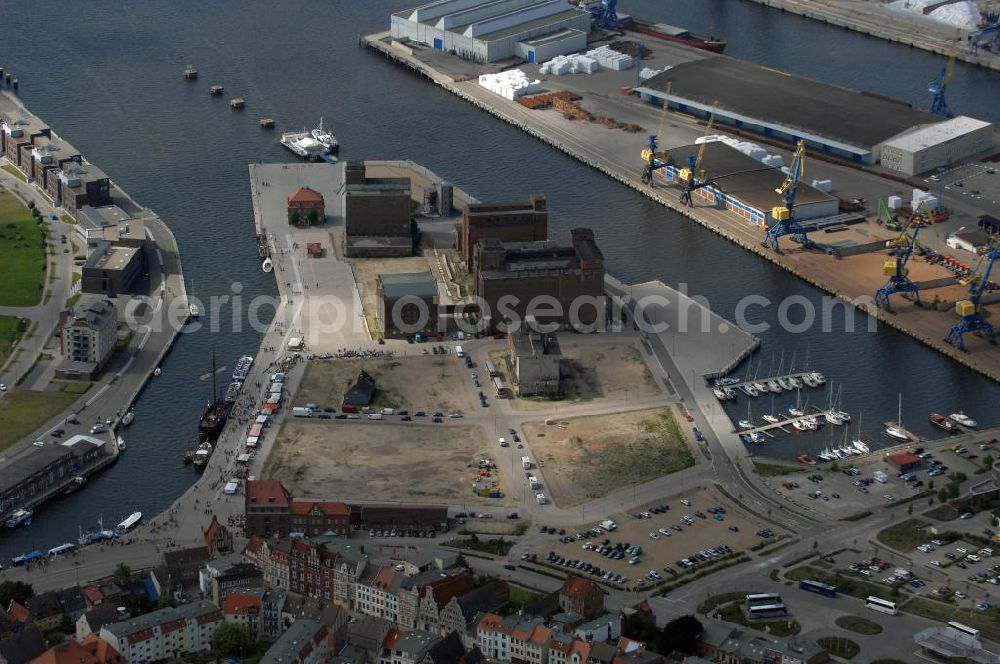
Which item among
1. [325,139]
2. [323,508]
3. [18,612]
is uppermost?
[325,139]

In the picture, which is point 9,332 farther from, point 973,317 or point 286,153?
point 973,317

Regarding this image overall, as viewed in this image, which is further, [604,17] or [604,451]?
[604,17]

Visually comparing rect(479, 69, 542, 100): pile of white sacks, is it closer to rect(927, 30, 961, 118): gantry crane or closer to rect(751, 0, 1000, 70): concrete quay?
rect(927, 30, 961, 118): gantry crane

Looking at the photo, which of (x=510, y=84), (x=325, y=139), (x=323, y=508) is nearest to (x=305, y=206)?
(x=325, y=139)

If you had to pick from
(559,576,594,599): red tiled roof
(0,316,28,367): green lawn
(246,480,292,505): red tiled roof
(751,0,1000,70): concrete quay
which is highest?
(751,0,1000,70): concrete quay

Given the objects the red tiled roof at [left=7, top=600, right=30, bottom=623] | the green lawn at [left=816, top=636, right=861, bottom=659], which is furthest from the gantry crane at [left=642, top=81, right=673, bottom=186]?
the red tiled roof at [left=7, top=600, right=30, bottom=623]

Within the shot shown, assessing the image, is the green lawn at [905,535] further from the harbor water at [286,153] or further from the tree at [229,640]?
the tree at [229,640]

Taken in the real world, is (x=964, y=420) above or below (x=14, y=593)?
above
